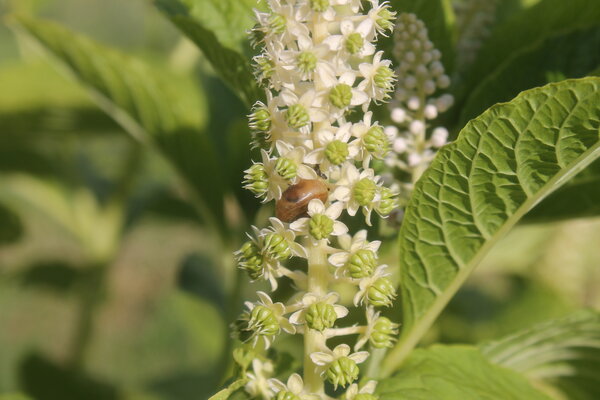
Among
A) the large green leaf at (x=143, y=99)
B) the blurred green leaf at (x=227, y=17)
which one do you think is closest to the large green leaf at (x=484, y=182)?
the blurred green leaf at (x=227, y=17)

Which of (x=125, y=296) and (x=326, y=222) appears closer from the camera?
(x=326, y=222)

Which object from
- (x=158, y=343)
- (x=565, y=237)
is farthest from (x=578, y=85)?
(x=158, y=343)

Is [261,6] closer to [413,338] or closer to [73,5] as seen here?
[413,338]

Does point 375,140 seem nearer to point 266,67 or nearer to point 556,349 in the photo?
point 266,67

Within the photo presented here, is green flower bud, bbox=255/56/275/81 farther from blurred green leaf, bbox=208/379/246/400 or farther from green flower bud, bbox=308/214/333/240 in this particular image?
blurred green leaf, bbox=208/379/246/400

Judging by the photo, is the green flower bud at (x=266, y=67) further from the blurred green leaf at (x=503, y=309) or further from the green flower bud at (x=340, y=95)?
the blurred green leaf at (x=503, y=309)

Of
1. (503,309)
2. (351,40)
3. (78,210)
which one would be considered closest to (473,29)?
(351,40)
